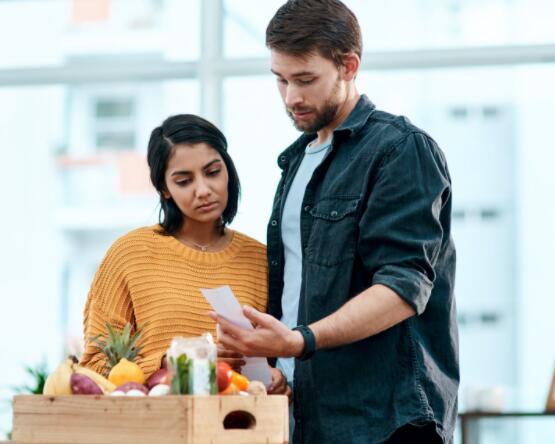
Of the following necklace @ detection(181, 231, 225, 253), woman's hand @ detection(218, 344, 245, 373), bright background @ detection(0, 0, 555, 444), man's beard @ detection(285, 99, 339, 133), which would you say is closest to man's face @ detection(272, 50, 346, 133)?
man's beard @ detection(285, 99, 339, 133)

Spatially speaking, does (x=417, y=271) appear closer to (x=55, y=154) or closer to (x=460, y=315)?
(x=460, y=315)

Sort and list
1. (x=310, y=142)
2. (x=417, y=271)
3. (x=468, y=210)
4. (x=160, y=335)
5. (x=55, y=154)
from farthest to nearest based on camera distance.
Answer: (x=55, y=154) → (x=468, y=210) → (x=310, y=142) → (x=160, y=335) → (x=417, y=271)

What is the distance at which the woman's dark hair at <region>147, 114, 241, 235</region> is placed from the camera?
2785 mm

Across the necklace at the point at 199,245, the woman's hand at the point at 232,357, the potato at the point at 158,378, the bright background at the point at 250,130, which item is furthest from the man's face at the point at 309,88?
the bright background at the point at 250,130

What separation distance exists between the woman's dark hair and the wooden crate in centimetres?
65

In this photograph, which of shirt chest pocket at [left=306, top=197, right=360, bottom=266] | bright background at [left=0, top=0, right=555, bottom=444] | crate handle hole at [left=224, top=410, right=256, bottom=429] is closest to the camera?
crate handle hole at [left=224, top=410, right=256, bottom=429]

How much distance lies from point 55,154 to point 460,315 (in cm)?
207

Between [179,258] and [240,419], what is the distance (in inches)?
20.1

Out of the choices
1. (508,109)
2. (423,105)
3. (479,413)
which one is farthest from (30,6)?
(479,413)

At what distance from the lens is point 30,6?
19.7 feet

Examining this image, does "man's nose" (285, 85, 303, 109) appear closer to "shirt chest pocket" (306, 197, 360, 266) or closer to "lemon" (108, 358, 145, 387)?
"shirt chest pocket" (306, 197, 360, 266)

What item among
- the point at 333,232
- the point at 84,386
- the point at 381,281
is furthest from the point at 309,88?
the point at 84,386

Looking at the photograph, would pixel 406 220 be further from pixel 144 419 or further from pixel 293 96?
pixel 144 419

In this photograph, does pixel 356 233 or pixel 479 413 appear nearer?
pixel 356 233
